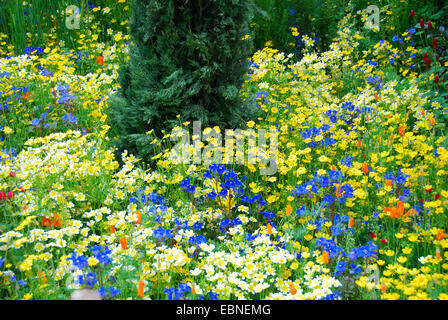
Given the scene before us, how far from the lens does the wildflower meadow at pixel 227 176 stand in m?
2.36

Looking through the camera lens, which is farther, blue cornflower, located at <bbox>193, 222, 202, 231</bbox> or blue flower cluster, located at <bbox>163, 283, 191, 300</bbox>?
blue cornflower, located at <bbox>193, 222, 202, 231</bbox>

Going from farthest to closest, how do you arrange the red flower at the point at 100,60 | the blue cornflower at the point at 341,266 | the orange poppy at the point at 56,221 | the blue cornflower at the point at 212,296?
the red flower at the point at 100,60
the orange poppy at the point at 56,221
the blue cornflower at the point at 341,266
the blue cornflower at the point at 212,296

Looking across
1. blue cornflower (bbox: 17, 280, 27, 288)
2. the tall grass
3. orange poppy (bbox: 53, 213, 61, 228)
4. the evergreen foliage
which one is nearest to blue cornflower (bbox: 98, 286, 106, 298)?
blue cornflower (bbox: 17, 280, 27, 288)

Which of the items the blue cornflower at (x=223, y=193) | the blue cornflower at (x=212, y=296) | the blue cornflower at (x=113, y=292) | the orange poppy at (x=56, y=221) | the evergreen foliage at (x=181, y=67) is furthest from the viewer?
the evergreen foliage at (x=181, y=67)

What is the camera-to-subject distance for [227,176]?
2.91m

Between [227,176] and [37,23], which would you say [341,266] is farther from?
[37,23]

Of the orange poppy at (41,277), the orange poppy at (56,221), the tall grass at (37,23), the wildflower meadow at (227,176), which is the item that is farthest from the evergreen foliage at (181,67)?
the tall grass at (37,23)

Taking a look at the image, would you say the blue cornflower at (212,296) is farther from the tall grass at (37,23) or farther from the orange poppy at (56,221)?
the tall grass at (37,23)

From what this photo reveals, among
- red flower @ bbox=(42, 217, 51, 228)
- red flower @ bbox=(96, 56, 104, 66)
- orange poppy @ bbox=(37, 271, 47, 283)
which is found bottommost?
orange poppy @ bbox=(37, 271, 47, 283)

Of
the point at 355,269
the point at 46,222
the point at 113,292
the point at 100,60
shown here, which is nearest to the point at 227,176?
the point at 355,269

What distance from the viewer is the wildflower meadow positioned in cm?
236

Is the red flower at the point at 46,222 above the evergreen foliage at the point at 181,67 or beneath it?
beneath

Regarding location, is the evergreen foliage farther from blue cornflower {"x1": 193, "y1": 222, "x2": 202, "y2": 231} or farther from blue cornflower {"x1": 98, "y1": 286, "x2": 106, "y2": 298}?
blue cornflower {"x1": 98, "y1": 286, "x2": 106, "y2": 298}
